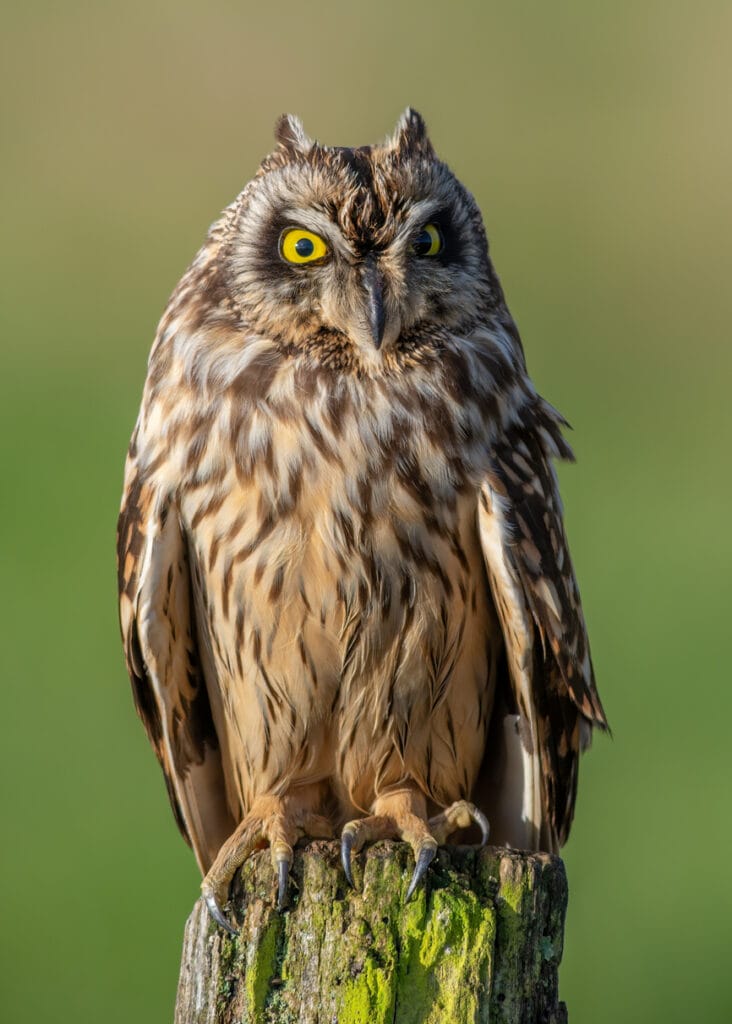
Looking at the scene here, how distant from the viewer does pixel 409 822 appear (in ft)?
12.8

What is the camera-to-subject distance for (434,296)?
3949 mm

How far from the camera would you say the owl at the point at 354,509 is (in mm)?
3902

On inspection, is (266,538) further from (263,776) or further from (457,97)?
(457,97)

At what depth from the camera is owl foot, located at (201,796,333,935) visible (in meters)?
3.41

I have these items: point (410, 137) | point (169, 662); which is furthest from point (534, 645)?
point (410, 137)

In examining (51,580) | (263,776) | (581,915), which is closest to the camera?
(263,776)

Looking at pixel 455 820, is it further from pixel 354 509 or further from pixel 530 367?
pixel 530 367

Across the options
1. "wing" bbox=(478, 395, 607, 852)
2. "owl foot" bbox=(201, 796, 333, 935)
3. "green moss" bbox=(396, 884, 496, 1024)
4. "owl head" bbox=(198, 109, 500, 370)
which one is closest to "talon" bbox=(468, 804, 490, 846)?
"wing" bbox=(478, 395, 607, 852)

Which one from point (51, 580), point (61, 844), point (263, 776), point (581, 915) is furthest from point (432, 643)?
point (51, 580)

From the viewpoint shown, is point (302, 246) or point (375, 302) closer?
point (375, 302)

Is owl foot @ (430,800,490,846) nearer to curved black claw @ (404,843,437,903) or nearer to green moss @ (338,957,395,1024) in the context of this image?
curved black claw @ (404,843,437,903)

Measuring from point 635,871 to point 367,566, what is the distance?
3.80 metres

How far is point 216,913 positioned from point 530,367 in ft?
21.0

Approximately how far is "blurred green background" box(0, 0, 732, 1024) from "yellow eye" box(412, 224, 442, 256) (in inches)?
140
